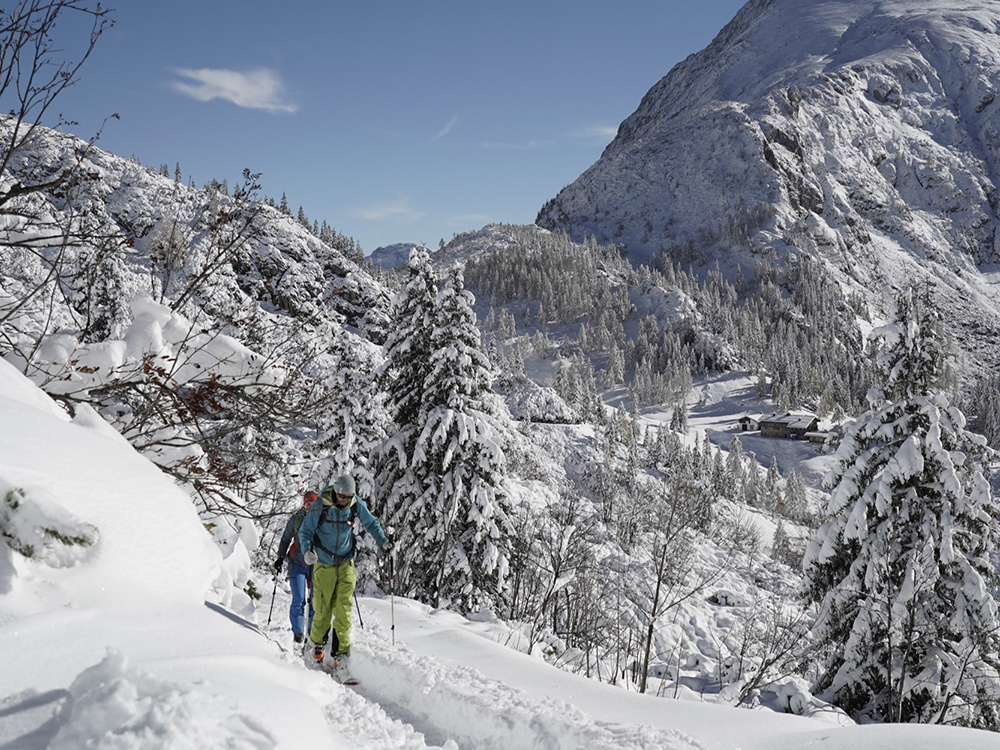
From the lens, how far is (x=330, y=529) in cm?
562

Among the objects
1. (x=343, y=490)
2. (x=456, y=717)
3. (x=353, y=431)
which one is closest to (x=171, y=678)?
(x=456, y=717)

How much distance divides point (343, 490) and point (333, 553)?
643 mm

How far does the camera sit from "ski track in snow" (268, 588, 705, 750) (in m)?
3.86

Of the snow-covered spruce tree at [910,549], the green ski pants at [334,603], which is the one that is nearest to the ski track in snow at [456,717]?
the green ski pants at [334,603]

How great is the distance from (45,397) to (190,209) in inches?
65.6

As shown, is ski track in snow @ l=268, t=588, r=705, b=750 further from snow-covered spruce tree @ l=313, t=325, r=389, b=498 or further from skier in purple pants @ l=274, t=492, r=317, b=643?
snow-covered spruce tree @ l=313, t=325, r=389, b=498

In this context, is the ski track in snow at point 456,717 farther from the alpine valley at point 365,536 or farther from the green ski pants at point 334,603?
the green ski pants at point 334,603

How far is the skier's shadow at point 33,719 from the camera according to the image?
7.07 ft

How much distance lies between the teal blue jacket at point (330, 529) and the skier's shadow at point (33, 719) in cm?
319

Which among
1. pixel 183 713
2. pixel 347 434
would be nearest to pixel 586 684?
pixel 183 713

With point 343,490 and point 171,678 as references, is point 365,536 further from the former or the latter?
point 171,678

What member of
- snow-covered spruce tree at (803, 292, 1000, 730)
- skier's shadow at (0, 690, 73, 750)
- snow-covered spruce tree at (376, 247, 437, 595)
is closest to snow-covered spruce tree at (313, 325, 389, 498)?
snow-covered spruce tree at (376, 247, 437, 595)

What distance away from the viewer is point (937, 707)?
973 cm

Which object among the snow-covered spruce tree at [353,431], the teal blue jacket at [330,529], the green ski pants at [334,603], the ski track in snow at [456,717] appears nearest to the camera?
the ski track in snow at [456,717]
